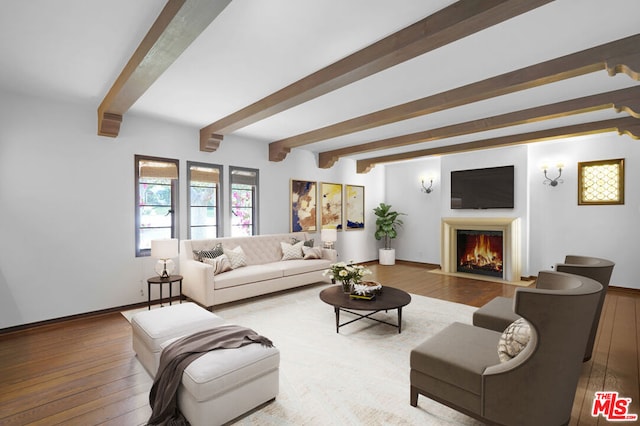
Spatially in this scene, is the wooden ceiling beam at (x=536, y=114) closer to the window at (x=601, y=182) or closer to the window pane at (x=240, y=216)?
the window at (x=601, y=182)

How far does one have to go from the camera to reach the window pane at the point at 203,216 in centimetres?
517

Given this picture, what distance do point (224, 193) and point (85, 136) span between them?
2086 mm

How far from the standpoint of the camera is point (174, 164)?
4.91m

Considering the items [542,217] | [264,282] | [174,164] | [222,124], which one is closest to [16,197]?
[174,164]

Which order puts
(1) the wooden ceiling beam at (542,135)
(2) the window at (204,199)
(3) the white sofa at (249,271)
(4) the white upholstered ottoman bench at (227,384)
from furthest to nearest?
1. (2) the window at (204,199)
2. (1) the wooden ceiling beam at (542,135)
3. (3) the white sofa at (249,271)
4. (4) the white upholstered ottoman bench at (227,384)

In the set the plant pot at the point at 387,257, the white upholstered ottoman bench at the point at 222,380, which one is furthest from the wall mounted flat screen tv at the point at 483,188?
the white upholstered ottoman bench at the point at 222,380

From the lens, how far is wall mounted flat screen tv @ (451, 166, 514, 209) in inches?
251

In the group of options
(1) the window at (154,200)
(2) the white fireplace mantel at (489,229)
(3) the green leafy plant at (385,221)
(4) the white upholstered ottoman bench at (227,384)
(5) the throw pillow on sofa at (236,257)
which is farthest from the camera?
(3) the green leafy plant at (385,221)

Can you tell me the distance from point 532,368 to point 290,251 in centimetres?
453

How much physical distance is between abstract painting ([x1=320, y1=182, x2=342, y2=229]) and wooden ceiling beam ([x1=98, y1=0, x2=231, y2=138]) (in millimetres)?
4429

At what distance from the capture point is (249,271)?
475cm

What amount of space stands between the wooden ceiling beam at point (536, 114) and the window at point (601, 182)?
92.4 inches

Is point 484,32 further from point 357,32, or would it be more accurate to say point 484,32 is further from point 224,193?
point 224,193

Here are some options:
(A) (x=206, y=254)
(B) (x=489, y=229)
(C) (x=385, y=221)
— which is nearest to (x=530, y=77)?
(B) (x=489, y=229)
